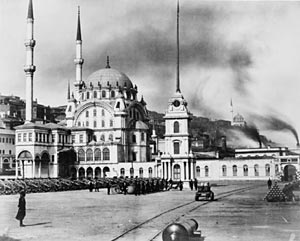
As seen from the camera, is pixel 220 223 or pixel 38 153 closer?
pixel 220 223

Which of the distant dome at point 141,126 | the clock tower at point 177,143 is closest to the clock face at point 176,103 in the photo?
the clock tower at point 177,143

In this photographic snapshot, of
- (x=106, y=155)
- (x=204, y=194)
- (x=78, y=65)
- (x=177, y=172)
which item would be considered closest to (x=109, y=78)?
(x=78, y=65)

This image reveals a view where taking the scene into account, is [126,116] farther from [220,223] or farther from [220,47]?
[220,223]

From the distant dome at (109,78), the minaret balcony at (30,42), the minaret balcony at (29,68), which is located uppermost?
the minaret balcony at (30,42)

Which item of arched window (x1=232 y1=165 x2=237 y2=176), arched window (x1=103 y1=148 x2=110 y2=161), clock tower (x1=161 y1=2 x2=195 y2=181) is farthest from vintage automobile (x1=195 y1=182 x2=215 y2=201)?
arched window (x1=103 y1=148 x2=110 y2=161)

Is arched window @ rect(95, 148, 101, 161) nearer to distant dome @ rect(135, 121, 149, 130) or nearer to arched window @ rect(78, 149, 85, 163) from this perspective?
arched window @ rect(78, 149, 85, 163)

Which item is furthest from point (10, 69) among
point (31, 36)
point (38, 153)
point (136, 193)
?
point (38, 153)

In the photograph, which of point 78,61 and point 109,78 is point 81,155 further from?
point 78,61

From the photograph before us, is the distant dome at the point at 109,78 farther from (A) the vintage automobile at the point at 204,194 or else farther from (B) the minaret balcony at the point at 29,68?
(A) the vintage automobile at the point at 204,194
